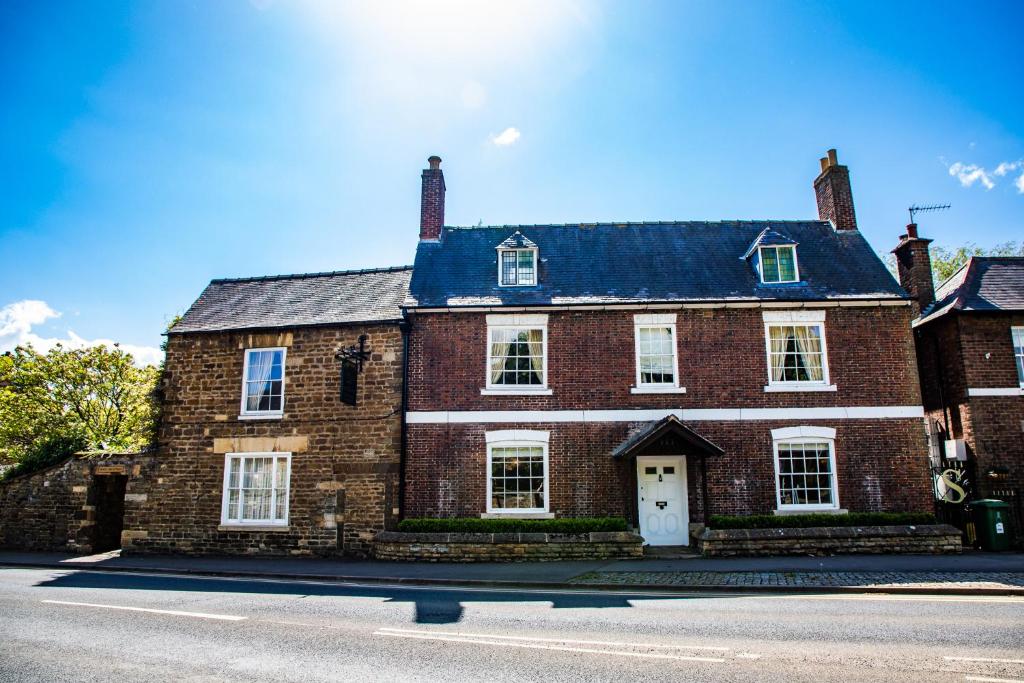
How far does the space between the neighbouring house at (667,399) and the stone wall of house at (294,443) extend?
873mm

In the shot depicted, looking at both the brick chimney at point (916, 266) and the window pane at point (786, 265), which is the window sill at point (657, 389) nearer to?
A: the window pane at point (786, 265)

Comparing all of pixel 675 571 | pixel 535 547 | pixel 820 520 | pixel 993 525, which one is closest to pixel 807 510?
pixel 820 520

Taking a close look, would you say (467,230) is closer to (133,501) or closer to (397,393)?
(397,393)

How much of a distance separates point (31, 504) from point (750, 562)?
65.3 ft

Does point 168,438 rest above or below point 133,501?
above

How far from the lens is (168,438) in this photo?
56.1 feet

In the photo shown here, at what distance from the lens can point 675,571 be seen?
12.6 m

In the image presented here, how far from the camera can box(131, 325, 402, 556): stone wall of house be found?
52.0ft

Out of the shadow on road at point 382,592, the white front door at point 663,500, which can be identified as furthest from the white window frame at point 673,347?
the shadow on road at point 382,592

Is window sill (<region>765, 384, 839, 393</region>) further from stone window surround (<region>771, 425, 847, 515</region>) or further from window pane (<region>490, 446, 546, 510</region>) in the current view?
window pane (<region>490, 446, 546, 510</region>)

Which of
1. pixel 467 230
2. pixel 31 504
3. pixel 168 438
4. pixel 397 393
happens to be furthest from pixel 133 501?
pixel 467 230

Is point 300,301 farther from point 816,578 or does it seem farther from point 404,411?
point 816,578

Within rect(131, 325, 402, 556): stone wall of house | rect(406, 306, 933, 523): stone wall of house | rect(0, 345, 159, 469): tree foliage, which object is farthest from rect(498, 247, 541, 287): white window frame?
rect(0, 345, 159, 469): tree foliage

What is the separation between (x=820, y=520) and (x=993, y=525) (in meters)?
4.24
